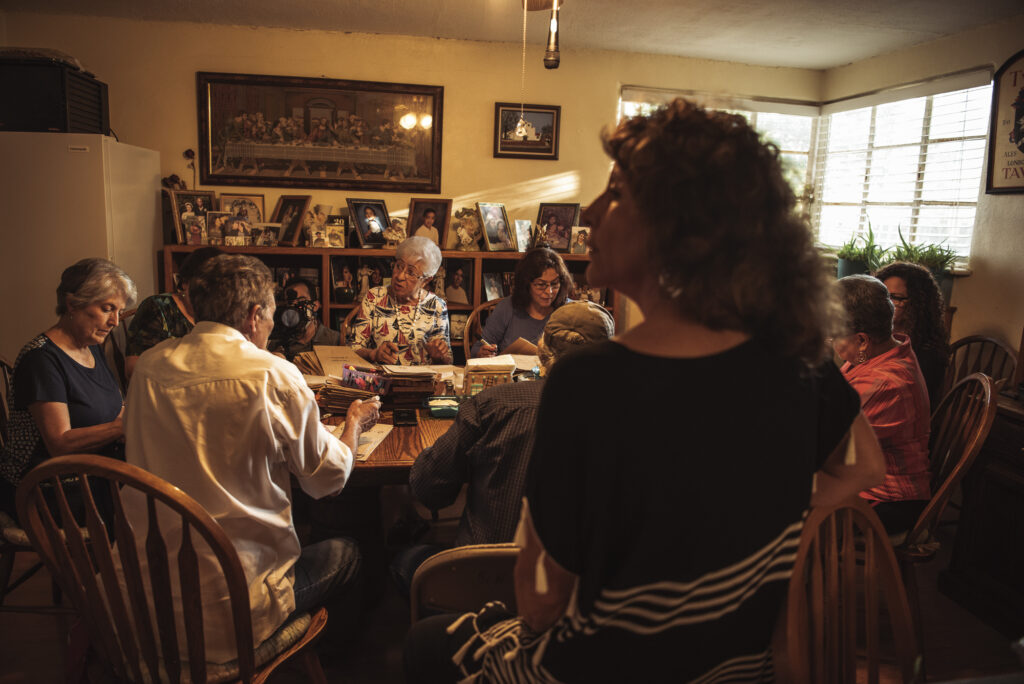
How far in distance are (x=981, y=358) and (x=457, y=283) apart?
2918mm

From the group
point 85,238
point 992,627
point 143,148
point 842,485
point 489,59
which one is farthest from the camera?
point 489,59

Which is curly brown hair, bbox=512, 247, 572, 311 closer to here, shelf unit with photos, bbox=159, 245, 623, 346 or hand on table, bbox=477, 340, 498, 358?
hand on table, bbox=477, 340, 498, 358

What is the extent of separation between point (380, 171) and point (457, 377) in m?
2.29

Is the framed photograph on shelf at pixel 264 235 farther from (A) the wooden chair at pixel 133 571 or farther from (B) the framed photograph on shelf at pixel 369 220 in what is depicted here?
(A) the wooden chair at pixel 133 571

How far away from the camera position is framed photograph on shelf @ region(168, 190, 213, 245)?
156 inches

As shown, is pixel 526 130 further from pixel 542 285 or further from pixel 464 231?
pixel 542 285

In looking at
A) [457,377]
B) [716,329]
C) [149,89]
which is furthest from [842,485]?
[149,89]

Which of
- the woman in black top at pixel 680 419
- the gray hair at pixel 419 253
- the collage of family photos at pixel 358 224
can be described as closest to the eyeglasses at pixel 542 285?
the gray hair at pixel 419 253

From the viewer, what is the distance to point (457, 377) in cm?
250

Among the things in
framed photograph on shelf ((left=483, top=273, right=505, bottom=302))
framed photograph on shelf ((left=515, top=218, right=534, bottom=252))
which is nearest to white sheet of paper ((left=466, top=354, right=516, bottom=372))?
framed photograph on shelf ((left=483, top=273, right=505, bottom=302))

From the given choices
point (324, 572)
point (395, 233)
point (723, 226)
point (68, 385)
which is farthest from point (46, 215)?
point (723, 226)

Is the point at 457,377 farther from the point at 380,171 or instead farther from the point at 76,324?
the point at 380,171

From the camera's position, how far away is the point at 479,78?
14.1ft

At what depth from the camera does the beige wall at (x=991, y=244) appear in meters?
3.24
